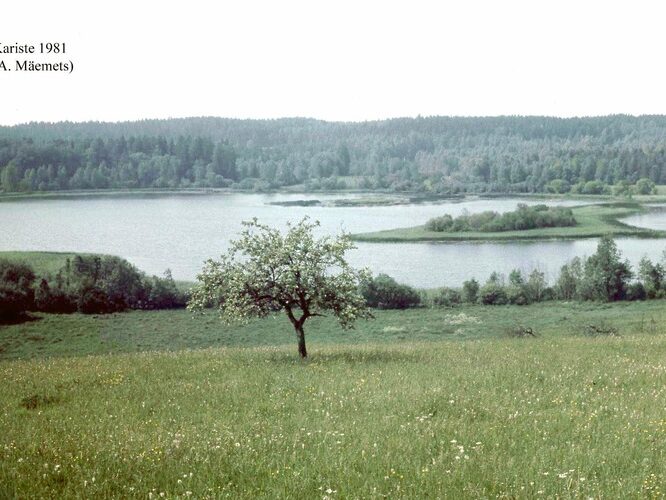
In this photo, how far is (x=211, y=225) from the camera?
10256cm

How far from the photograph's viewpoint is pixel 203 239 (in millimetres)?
95125

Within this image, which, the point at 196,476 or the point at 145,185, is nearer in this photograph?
the point at 196,476

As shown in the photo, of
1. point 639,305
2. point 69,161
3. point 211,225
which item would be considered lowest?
point 639,305

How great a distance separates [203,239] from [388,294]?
29984 millimetres

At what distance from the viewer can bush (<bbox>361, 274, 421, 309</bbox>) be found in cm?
8106

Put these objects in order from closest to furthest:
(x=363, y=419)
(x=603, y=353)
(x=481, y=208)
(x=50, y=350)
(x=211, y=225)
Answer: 1. (x=363, y=419)
2. (x=603, y=353)
3. (x=50, y=350)
4. (x=211, y=225)
5. (x=481, y=208)

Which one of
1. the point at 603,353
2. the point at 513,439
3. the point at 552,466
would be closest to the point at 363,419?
the point at 513,439

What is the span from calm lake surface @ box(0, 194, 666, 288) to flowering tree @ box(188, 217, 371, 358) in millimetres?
59532

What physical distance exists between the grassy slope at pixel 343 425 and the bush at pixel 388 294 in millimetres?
56937

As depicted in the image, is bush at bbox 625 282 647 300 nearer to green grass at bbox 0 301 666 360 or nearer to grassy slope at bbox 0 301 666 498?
green grass at bbox 0 301 666 360

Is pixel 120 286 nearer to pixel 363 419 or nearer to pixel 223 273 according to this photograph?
pixel 223 273

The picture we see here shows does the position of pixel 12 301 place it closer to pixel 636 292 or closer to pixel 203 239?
pixel 203 239

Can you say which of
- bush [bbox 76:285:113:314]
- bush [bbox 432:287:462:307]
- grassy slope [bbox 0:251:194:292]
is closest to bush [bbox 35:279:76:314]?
bush [bbox 76:285:113:314]

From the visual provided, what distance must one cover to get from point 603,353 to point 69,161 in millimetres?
100221
